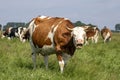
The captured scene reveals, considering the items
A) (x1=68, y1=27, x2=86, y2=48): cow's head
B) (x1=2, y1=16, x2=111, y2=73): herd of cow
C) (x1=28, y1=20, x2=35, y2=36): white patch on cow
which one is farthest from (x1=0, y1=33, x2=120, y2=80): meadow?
(x1=28, y1=20, x2=35, y2=36): white patch on cow

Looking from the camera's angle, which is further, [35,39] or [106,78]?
Result: [35,39]

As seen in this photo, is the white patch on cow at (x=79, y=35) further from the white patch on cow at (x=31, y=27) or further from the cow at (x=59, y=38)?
the white patch on cow at (x=31, y=27)

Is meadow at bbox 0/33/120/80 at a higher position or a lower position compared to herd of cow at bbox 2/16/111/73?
lower

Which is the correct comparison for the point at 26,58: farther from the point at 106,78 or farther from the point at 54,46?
the point at 106,78

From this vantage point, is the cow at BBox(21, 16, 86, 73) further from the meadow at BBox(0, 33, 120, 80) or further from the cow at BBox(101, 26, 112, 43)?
the cow at BBox(101, 26, 112, 43)

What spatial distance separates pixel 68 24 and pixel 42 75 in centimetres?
267

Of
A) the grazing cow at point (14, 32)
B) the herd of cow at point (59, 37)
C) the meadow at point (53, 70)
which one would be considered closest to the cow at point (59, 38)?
the herd of cow at point (59, 37)

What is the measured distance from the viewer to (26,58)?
13.5 meters

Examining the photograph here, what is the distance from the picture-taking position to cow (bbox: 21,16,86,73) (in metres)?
10.5

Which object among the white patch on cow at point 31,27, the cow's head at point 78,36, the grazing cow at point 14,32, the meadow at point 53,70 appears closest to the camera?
the meadow at point 53,70

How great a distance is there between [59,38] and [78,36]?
0.75 metres

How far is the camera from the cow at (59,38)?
10469mm

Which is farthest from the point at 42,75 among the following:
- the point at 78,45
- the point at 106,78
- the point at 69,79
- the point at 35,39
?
the point at 35,39

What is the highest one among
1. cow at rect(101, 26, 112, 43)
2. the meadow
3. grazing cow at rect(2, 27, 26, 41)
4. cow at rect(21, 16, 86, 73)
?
cow at rect(21, 16, 86, 73)
